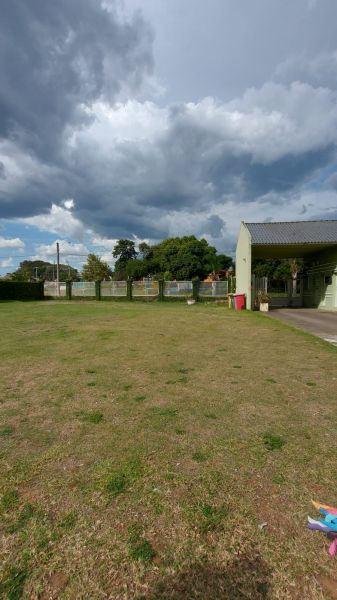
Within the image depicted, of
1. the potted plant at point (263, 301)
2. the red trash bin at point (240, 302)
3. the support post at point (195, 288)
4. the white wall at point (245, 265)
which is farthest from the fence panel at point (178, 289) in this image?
the potted plant at point (263, 301)

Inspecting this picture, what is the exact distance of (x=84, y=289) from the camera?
1161 inches

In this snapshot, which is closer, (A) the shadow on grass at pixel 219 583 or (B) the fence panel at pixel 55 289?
(A) the shadow on grass at pixel 219 583

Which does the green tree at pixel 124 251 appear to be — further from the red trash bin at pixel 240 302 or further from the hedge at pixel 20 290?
the red trash bin at pixel 240 302

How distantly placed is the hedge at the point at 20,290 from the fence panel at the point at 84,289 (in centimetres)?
356

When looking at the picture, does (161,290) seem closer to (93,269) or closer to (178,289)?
(178,289)

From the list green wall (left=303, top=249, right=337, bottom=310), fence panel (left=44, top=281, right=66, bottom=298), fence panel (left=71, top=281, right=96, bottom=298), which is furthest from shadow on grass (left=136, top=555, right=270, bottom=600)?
fence panel (left=44, top=281, right=66, bottom=298)

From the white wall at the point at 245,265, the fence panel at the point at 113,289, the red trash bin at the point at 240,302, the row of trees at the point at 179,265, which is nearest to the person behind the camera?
the white wall at the point at 245,265

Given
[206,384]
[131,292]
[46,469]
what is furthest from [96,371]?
[131,292]

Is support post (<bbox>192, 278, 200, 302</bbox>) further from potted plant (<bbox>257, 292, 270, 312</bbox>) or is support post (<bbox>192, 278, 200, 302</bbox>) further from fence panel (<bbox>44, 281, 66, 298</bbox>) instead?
fence panel (<bbox>44, 281, 66, 298</bbox>)

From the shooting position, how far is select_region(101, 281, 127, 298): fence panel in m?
27.9

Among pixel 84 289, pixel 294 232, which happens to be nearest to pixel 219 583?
pixel 294 232

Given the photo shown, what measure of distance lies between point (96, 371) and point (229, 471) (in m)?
3.18

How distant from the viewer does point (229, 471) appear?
2365 millimetres

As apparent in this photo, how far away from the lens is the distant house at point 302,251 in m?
16.1
